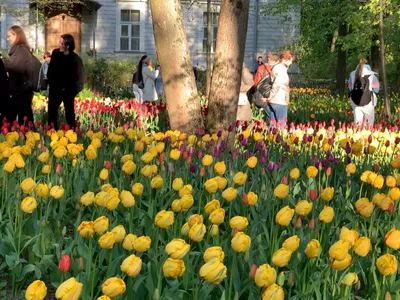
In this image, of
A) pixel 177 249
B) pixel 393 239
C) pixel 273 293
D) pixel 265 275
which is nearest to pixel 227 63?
pixel 393 239

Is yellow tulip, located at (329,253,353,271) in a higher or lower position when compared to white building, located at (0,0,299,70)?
lower

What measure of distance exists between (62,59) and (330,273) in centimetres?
720

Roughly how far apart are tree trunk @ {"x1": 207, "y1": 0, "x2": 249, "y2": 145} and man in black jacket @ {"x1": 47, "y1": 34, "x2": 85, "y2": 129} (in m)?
2.47

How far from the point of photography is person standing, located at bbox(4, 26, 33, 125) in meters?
8.54

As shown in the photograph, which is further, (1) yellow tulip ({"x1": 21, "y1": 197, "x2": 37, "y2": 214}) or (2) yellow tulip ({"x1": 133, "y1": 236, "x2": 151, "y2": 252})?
(1) yellow tulip ({"x1": 21, "y1": 197, "x2": 37, "y2": 214})

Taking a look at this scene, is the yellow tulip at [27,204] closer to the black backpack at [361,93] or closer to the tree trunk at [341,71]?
the black backpack at [361,93]

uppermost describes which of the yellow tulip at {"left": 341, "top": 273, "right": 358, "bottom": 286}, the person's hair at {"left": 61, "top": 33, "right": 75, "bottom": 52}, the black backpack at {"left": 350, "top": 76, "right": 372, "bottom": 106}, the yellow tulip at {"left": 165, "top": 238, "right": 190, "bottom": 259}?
the person's hair at {"left": 61, "top": 33, "right": 75, "bottom": 52}

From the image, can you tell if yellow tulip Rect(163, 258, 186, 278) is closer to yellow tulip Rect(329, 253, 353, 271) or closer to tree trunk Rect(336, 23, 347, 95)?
yellow tulip Rect(329, 253, 353, 271)

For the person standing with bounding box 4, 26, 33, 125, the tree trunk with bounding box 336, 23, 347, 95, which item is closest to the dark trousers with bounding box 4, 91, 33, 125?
the person standing with bounding box 4, 26, 33, 125

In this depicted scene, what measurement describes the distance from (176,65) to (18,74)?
2319 mm

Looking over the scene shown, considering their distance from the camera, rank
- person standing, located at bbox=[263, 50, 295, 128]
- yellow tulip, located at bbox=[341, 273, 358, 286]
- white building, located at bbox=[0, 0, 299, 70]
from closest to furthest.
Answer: yellow tulip, located at bbox=[341, 273, 358, 286], person standing, located at bbox=[263, 50, 295, 128], white building, located at bbox=[0, 0, 299, 70]

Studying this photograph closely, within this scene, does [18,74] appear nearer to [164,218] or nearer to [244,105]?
[244,105]

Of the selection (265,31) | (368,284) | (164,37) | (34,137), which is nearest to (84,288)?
(368,284)

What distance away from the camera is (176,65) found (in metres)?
7.71
